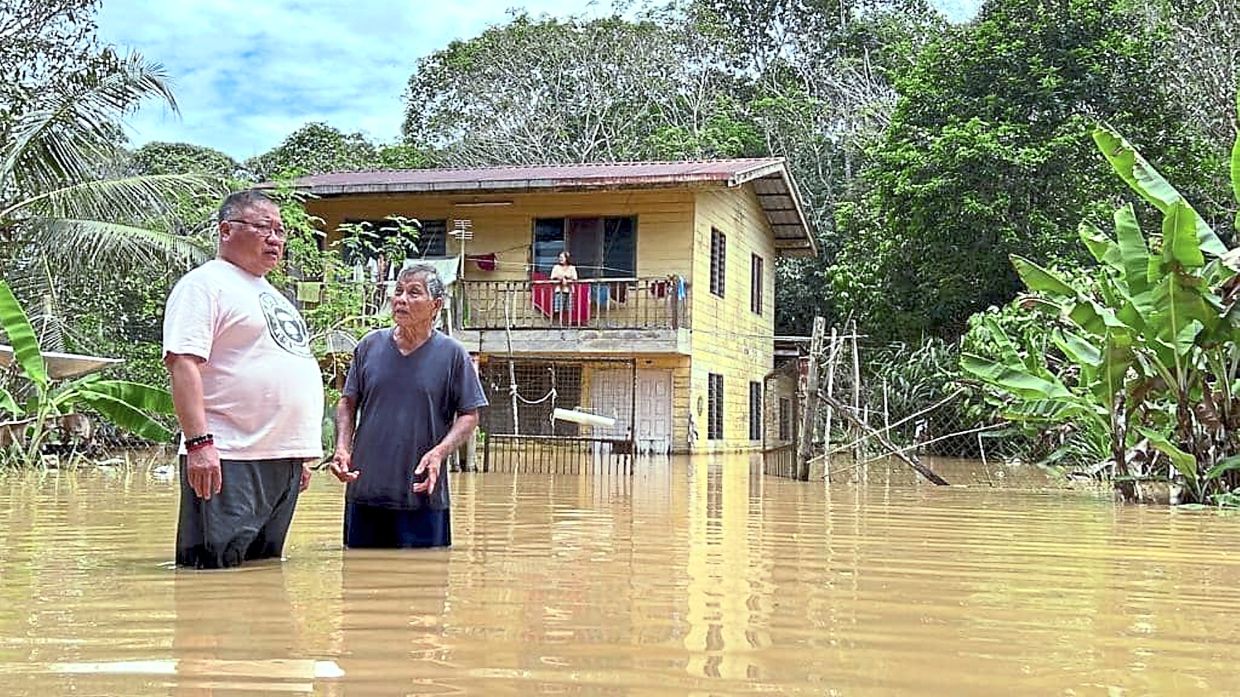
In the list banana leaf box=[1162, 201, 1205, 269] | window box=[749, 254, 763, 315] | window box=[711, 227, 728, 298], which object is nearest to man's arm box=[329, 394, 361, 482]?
banana leaf box=[1162, 201, 1205, 269]

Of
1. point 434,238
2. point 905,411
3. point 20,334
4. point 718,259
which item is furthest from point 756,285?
point 20,334

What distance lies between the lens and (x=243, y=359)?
445 centimetres

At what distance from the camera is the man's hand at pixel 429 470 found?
5039 millimetres

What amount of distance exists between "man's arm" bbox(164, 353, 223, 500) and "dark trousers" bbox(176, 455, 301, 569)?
12cm

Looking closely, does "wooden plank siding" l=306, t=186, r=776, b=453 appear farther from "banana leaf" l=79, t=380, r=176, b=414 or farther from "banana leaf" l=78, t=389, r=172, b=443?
"banana leaf" l=78, t=389, r=172, b=443

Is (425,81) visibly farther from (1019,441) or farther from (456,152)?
(1019,441)

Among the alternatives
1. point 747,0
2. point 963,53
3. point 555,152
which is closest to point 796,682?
point 963,53

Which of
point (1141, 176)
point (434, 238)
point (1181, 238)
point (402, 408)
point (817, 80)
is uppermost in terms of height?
point (817, 80)

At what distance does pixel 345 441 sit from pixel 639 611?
2.03m

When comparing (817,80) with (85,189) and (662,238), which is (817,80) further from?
(85,189)

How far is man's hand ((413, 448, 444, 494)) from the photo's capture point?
16.5 ft

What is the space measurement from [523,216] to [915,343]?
807 centimetres

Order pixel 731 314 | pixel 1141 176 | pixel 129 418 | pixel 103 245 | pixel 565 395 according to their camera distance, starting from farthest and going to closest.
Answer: pixel 731 314 → pixel 565 395 → pixel 103 245 → pixel 129 418 → pixel 1141 176

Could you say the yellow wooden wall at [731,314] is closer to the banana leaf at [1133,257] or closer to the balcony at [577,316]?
the balcony at [577,316]
